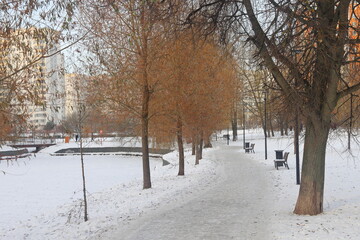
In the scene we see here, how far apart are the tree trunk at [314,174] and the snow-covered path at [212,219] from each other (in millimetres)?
994

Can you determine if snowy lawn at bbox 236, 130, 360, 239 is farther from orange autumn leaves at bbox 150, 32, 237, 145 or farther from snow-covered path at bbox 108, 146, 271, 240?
orange autumn leaves at bbox 150, 32, 237, 145

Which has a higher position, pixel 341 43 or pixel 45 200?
pixel 341 43

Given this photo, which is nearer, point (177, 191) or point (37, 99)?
point (37, 99)

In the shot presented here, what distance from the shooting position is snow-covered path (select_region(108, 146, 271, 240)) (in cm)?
750

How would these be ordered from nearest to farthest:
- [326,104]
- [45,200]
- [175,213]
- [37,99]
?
[37,99], [326,104], [175,213], [45,200]

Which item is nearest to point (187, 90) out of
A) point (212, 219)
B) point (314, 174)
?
point (212, 219)

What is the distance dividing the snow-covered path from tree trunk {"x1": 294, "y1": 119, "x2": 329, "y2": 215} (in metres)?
0.99

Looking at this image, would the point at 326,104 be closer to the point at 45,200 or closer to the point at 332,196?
the point at 332,196

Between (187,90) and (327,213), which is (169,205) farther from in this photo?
(187,90)

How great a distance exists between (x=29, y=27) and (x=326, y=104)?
648cm

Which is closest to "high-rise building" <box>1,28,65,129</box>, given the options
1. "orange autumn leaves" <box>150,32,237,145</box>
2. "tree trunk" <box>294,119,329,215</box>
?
"tree trunk" <box>294,119,329,215</box>

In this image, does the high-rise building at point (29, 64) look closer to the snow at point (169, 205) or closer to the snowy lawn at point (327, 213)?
the snow at point (169, 205)

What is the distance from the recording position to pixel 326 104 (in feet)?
26.8

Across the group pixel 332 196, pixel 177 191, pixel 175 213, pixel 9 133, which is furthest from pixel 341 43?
pixel 177 191
